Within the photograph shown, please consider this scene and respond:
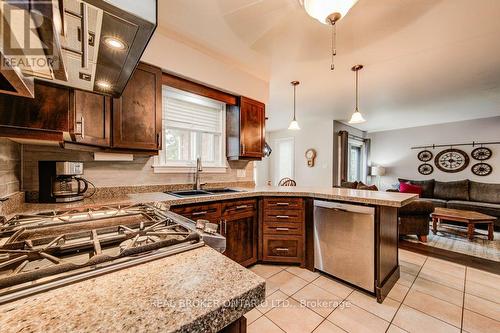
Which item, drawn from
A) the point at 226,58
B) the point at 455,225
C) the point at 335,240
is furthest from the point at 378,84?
the point at 455,225

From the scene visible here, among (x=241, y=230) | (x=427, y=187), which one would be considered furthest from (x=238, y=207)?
A: (x=427, y=187)

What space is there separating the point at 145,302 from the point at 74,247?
1.46 feet

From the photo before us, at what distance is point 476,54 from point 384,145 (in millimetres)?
4499

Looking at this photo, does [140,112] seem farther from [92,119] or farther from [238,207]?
[238,207]

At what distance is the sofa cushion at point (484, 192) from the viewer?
14.5ft

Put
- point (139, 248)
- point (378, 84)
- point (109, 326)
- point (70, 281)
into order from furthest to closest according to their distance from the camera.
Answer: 1. point (378, 84)
2. point (139, 248)
3. point (70, 281)
4. point (109, 326)

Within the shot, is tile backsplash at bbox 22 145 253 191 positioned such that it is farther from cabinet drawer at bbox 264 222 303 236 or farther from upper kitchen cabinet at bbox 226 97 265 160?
cabinet drawer at bbox 264 222 303 236

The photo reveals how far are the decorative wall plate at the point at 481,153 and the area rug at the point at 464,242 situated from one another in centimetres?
206

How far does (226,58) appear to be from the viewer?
2570 mm

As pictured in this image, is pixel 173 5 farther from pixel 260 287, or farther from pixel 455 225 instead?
pixel 455 225

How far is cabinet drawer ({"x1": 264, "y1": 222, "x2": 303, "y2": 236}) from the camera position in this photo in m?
2.33

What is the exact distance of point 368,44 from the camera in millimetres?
2215

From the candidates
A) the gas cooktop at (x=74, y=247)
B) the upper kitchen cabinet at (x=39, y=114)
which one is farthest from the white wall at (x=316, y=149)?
the upper kitchen cabinet at (x=39, y=114)

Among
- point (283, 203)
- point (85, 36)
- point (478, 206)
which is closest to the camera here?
point (85, 36)
